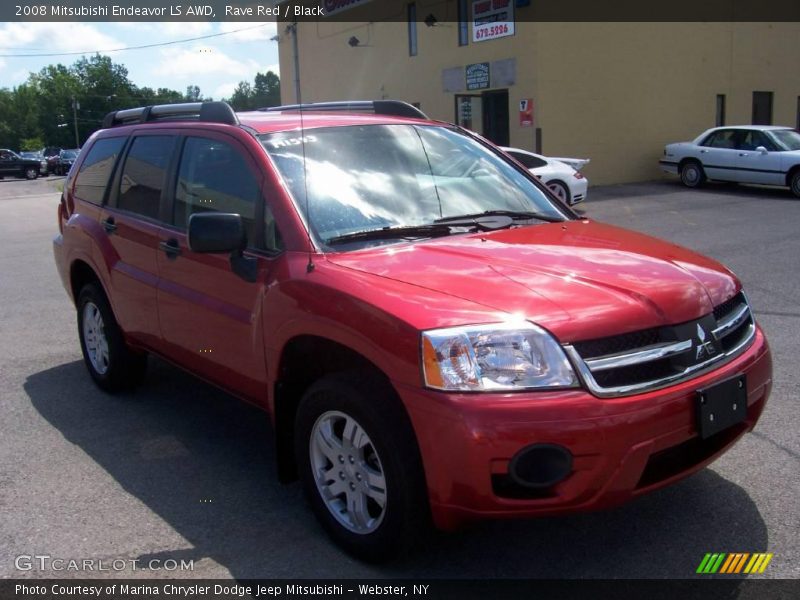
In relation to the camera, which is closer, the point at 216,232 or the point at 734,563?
the point at 734,563

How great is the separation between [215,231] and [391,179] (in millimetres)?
951

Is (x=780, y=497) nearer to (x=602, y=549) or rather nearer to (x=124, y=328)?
(x=602, y=549)

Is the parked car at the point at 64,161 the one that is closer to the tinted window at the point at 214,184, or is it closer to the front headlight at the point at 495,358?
the tinted window at the point at 214,184

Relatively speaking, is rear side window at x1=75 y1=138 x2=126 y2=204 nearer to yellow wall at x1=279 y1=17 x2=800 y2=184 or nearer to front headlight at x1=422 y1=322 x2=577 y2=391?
front headlight at x1=422 y1=322 x2=577 y2=391

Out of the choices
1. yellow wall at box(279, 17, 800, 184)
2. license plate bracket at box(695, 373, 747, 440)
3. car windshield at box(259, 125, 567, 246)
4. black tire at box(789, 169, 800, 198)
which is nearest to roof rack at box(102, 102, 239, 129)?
car windshield at box(259, 125, 567, 246)

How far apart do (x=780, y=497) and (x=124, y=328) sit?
3.85 m

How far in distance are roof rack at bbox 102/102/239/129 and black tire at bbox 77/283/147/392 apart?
3.85 ft

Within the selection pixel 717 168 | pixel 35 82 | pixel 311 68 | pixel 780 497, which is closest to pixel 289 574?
pixel 780 497

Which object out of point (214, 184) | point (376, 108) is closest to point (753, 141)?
point (376, 108)

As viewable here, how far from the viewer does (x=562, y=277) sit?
10.4ft

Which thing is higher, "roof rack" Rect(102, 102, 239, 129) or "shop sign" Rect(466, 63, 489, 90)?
"shop sign" Rect(466, 63, 489, 90)

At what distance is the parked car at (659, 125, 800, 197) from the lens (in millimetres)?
17641

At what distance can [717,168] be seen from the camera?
1922cm

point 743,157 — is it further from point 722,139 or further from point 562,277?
point 562,277
